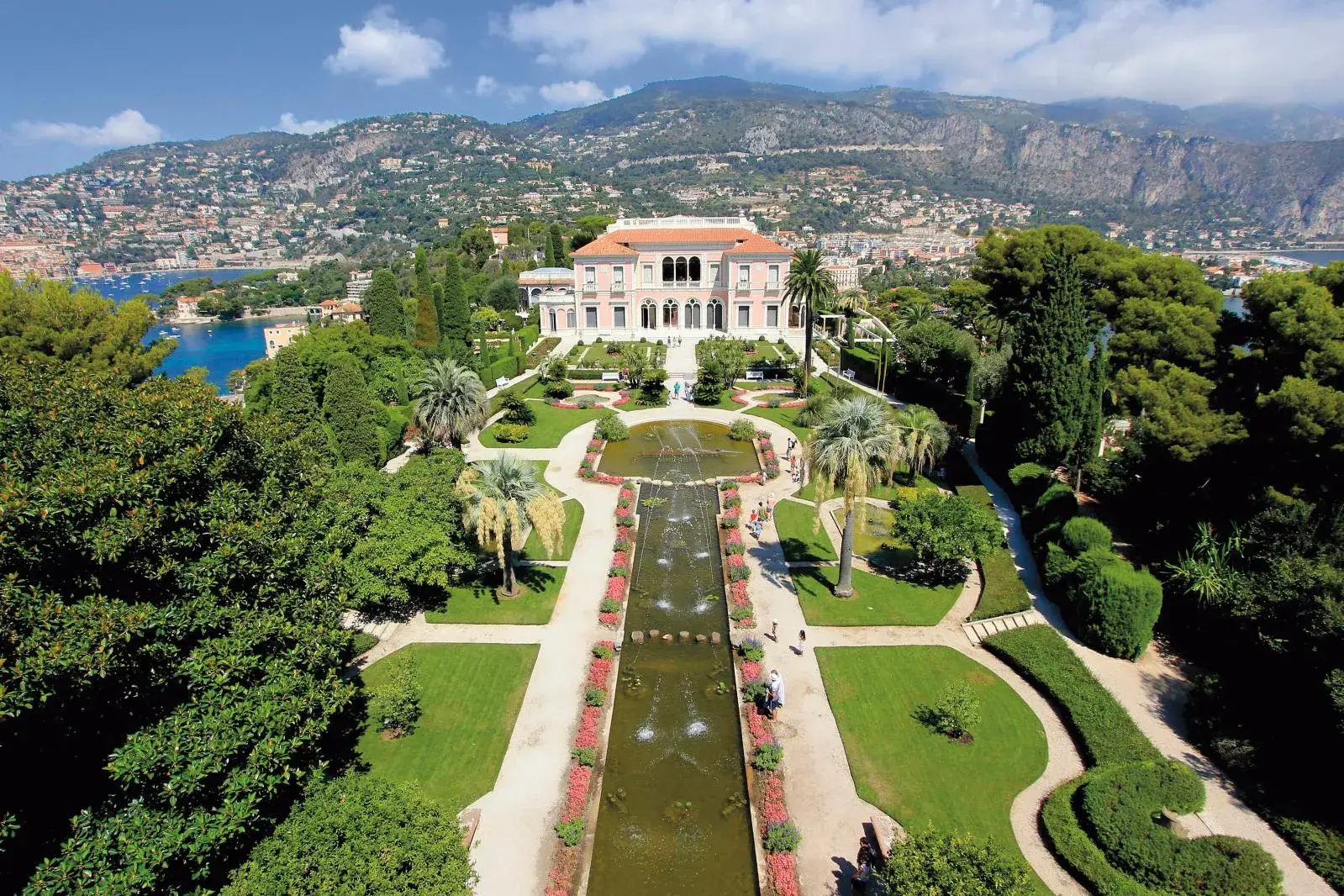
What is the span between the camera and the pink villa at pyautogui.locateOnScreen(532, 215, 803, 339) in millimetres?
68375

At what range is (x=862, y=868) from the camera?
43.9 ft

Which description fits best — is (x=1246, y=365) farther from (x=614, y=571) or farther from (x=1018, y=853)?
(x=614, y=571)

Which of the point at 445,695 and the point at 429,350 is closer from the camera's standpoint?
the point at 445,695

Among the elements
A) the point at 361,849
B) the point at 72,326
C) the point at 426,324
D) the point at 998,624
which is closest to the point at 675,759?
the point at 361,849

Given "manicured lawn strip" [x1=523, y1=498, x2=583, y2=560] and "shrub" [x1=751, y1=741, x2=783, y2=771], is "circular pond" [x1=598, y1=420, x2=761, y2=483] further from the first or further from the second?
"shrub" [x1=751, y1=741, x2=783, y2=771]

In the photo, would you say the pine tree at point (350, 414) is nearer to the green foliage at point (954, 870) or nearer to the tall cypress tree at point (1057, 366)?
the green foliage at point (954, 870)

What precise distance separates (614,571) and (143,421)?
620 inches

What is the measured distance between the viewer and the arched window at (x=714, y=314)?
7081cm

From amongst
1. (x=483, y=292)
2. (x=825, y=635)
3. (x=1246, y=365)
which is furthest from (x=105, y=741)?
(x=483, y=292)

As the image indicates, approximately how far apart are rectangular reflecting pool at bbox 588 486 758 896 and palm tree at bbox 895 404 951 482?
1150 cm

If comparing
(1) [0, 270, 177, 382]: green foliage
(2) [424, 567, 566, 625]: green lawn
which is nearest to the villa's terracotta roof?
(1) [0, 270, 177, 382]: green foliage

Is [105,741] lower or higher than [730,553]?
higher

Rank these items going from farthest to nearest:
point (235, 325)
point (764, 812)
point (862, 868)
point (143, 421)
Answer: point (235, 325), point (764, 812), point (862, 868), point (143, 421)

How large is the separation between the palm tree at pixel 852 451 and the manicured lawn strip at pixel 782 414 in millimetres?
19121
